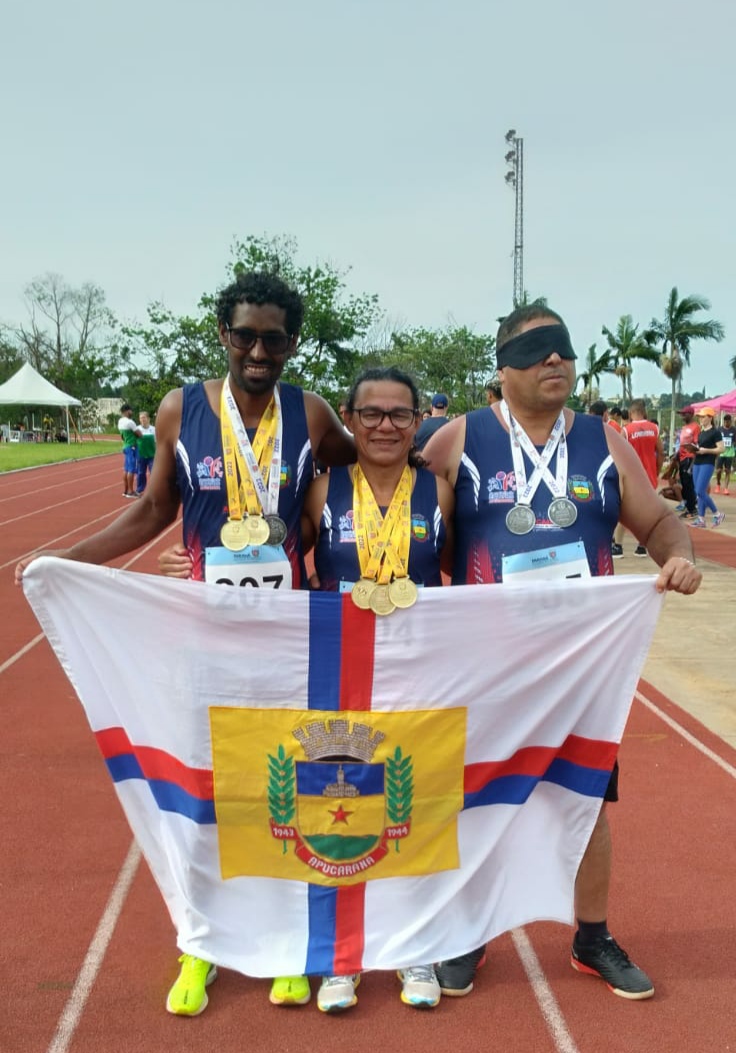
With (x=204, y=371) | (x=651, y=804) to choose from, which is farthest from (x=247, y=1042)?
(x=204, y=371)

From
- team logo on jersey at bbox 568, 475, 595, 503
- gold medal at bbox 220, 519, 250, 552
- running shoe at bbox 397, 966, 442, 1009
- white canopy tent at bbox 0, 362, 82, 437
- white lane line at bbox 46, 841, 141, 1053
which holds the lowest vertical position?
white lane line at bbox 46, 841, 141, 1053

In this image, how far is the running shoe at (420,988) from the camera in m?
2.46

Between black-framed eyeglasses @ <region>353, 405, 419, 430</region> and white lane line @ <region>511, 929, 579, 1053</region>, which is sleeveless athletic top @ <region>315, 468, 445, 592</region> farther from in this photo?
white lane line @ <region>511, 929, 579, 1053</region>

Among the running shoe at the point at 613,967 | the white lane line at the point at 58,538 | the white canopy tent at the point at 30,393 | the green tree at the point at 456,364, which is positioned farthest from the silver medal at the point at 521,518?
the white canopy tent at the point at 30,393

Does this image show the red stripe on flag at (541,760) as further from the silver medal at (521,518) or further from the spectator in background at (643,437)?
the spectator in background at (643,437)

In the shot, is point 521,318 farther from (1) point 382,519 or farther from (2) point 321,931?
(2) point 321,931

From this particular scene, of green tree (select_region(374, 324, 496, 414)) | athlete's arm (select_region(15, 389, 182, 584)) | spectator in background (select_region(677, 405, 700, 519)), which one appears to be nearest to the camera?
athlete's arm (select_region(15, 389, 182, 584))

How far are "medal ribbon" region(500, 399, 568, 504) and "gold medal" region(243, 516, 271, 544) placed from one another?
2.57 feet

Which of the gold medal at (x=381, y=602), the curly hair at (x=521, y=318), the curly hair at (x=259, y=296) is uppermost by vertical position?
the curly hair at (x=259, y=296)

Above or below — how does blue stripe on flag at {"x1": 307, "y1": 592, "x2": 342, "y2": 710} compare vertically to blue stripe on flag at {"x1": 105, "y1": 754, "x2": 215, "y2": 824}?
above

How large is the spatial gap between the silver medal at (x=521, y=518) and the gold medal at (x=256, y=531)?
749 mm

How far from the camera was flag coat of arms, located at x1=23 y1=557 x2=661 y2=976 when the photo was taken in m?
2.45

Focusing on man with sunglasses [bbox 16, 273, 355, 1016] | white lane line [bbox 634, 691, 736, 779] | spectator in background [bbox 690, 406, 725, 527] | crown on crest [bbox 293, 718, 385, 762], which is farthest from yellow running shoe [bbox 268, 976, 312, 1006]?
spectator in background [bbox 690, 406, 725, 527]

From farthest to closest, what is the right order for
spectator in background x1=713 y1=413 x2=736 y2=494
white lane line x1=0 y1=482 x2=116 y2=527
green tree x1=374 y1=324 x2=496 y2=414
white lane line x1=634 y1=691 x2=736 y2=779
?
green tree x1=374 y1=324 x2=496 y2=414 → spectator in background x1=713 y1=413 x2=736 y2=494 → white lane line x1=0 y1=482 x2=116 y2=527 → white lane line x1=634 y1=691 x2=736 y2=779
